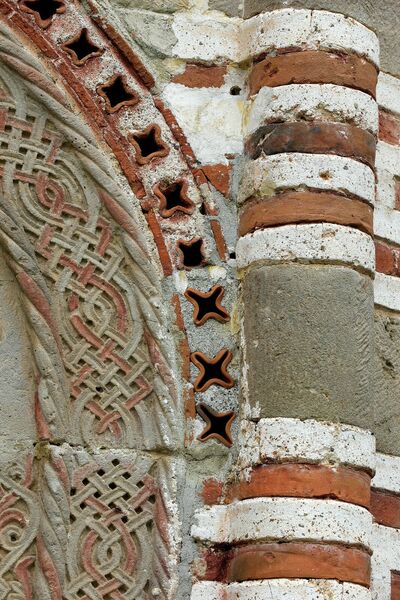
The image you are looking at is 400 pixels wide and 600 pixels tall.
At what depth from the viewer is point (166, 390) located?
4.52 metres

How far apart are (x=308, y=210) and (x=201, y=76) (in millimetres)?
614

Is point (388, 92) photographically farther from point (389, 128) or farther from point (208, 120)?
point (208, 120)

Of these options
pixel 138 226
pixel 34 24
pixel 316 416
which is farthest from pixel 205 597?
pixel 34 24

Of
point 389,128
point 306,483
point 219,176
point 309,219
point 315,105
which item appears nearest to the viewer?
point 306,483

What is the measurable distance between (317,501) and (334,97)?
1.24 meters

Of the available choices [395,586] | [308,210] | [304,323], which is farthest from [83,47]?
[395,586]

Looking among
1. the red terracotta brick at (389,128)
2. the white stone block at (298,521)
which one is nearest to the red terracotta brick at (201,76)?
the red terracotta brick at (389,128)

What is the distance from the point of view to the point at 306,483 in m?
4.33

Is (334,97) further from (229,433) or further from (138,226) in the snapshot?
(229,433)

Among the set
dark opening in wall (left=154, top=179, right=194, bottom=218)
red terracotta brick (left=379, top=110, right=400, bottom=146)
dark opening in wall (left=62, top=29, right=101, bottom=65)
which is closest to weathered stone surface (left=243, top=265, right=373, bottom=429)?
dark opening in wall (left=154, top=179, right=194, bottom=218)

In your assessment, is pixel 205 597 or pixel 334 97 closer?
pixel 205 597

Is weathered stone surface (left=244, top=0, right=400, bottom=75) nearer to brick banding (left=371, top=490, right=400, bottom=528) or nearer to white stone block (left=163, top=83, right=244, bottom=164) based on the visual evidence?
white stone block (left=163, top=83, right=244, bottom=164)

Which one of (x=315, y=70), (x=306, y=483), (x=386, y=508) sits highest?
(x=315, y=70)

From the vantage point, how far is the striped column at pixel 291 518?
168 inches
